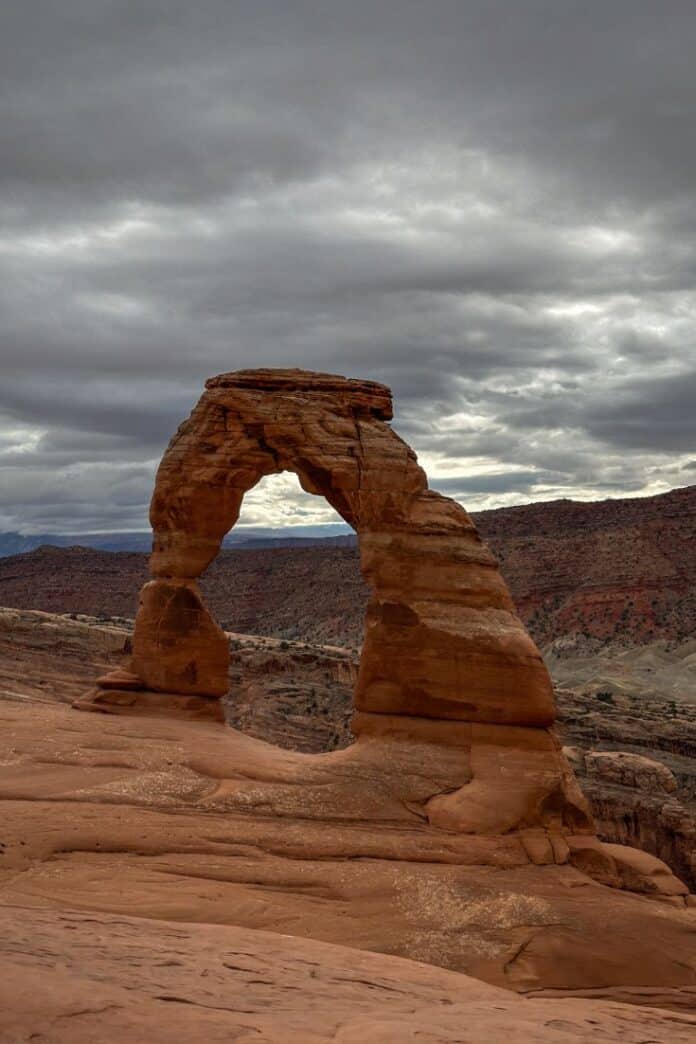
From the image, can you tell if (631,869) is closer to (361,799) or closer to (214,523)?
(361,799)

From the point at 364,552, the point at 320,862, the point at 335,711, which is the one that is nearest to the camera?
the point at 320,862

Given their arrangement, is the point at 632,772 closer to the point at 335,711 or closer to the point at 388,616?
the point at 388,616

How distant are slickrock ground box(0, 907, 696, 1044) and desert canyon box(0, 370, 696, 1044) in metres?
0.04

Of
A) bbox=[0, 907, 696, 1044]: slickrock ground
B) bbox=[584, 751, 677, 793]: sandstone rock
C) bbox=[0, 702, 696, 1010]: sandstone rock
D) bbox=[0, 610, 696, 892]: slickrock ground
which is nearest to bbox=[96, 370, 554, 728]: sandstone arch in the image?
bbox=[0, 702, 696, 1010]: sandstone rock

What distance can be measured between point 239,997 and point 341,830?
25.2 feet

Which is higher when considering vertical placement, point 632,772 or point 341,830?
point 341,830

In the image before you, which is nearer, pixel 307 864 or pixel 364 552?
pixel 307 864

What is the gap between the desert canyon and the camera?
856 cm

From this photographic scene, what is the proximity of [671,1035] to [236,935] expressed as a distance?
479cm

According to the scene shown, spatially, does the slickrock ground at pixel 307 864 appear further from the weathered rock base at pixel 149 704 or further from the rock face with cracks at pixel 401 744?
the weathered rock base at pixel 149 704

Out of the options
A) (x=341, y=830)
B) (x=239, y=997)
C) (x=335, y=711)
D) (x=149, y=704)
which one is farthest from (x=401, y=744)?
(x=335, y=711)

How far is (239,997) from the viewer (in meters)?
8.13

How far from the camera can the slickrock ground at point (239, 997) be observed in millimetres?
6797

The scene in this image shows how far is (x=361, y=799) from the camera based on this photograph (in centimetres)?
1648
